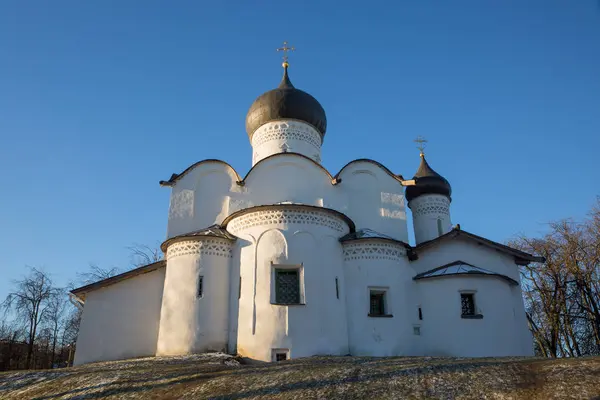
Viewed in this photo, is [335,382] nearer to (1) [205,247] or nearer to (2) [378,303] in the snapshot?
(2) [378,303]

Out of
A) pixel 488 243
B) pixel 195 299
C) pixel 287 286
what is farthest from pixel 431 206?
pixel 195 299

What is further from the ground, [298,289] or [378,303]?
[298,289]

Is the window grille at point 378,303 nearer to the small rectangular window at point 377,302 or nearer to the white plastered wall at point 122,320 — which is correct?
the small rectangular window at point 377,302

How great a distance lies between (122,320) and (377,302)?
726cm

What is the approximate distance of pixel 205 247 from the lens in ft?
43.4

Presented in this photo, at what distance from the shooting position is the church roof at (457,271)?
13.2m

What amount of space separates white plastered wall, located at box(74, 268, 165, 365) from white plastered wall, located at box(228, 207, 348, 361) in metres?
3.23

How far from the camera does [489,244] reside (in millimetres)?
14992

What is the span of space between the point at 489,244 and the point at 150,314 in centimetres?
1036

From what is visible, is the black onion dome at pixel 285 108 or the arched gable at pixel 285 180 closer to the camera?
the arched gable at pixel 285 180

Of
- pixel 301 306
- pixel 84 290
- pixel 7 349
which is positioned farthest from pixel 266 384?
pixel 7 349

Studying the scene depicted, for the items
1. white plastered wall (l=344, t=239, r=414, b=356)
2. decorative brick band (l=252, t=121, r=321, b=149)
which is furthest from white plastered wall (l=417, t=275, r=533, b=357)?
decorative brick band (l=252, t=121, r=321, b=149)

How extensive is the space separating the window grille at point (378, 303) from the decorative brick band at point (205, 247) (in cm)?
410

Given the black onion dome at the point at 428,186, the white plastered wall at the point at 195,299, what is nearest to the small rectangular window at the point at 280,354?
the white plastered wall at the point at 195,299
